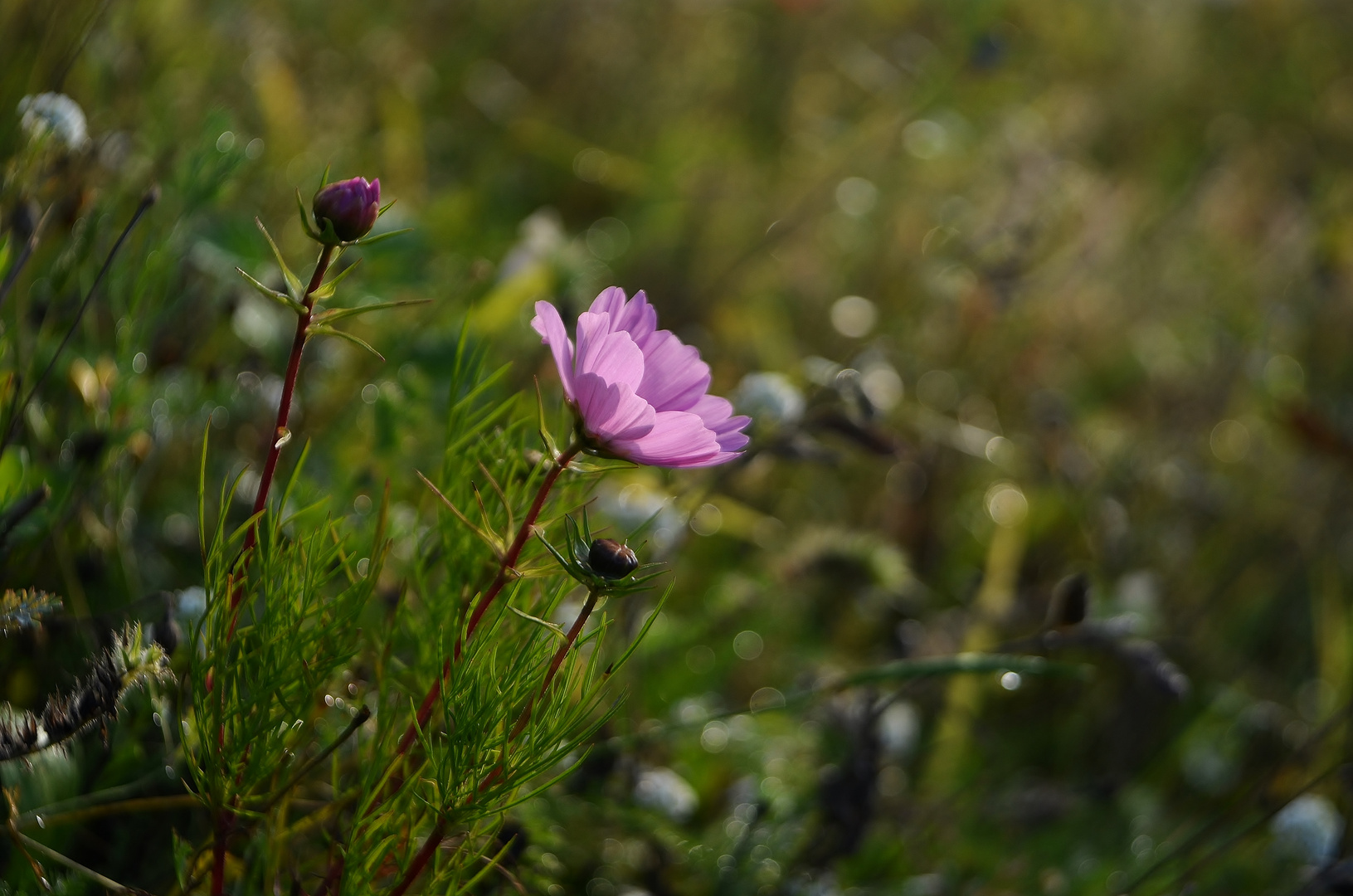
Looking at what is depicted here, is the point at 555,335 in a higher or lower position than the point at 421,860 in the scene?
higher

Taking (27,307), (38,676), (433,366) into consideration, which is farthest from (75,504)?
(433,366)

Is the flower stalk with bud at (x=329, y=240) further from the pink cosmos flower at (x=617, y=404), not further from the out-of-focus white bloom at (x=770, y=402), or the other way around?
the out-of-focus white bloom at (x=770, y=402)

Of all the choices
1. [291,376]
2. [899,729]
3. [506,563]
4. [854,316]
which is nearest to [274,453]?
[291,376]

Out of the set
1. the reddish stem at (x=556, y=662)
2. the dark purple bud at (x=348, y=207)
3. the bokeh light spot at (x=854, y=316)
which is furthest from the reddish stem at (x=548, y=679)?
the bokeh light spot at (x=854, y=316)

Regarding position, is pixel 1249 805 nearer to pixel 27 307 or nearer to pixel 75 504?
pixel 75 504

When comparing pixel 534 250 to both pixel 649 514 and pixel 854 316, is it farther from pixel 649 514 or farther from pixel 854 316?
pixel 854 316

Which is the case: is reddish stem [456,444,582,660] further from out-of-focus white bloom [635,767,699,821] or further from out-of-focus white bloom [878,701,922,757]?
out-of-focus white bloom [878,701,922,757]
